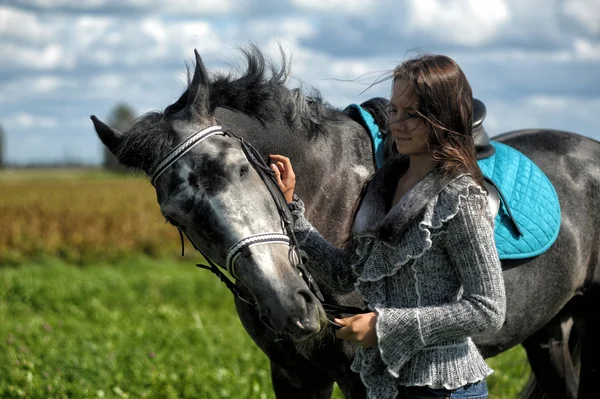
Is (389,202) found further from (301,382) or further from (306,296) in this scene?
(301,382)

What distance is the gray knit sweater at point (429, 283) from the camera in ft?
7.06

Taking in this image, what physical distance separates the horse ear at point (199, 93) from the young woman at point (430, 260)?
65 cm

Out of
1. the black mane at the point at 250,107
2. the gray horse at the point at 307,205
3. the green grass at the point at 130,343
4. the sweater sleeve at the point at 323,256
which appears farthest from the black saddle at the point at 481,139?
the green grass at the point at 130,343

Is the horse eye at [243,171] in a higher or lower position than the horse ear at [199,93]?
lower

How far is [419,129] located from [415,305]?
58 centimetres

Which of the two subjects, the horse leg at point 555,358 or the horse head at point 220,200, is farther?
the horse leg at point 555,358

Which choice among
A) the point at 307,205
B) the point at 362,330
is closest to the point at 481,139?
the point at 307,205

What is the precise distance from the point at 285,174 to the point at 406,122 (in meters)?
0.58

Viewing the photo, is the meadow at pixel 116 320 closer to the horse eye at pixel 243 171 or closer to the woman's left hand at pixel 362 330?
the horse eye at pixel 243 171

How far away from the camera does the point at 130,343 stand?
265 inches

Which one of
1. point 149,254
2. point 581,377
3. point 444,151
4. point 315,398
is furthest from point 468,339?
point 149,254

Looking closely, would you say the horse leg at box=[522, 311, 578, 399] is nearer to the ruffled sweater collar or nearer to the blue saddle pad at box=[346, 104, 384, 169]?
the blue saddle pad at box=[346, 104, 384, 169]

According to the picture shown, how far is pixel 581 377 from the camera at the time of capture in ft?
12.8

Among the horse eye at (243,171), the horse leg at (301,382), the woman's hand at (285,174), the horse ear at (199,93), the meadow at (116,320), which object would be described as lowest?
the meadow at (116,320)
